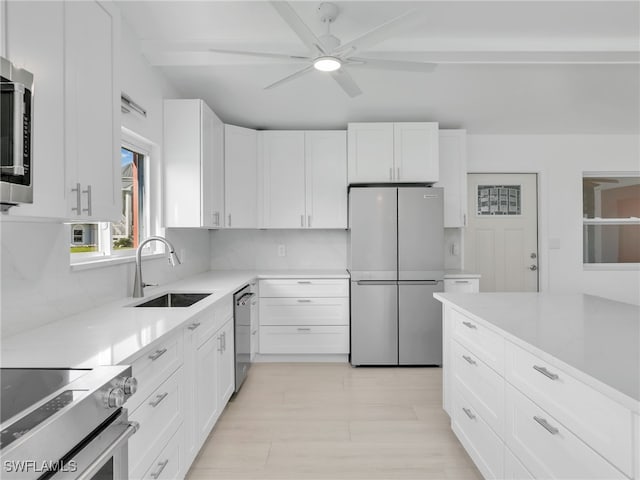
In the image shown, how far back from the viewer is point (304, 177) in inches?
152

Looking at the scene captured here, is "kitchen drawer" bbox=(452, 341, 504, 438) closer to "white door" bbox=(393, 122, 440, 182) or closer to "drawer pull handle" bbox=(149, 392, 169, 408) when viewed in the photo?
"drawer pull handle" bbox=(149, 392, 169, 408)

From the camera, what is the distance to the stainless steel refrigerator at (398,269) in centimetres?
342

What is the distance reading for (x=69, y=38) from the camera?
1345mm

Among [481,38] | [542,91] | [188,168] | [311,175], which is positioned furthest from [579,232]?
[188,168]

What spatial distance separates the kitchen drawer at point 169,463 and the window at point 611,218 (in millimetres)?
4738

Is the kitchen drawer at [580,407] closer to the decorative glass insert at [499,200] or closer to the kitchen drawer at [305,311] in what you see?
the kitchen drawer at [305,311]

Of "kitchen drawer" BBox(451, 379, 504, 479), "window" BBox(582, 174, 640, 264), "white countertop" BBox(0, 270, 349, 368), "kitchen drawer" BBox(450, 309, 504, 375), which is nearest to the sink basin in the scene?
"white countertop" BBox(0, 270, 349, 368)

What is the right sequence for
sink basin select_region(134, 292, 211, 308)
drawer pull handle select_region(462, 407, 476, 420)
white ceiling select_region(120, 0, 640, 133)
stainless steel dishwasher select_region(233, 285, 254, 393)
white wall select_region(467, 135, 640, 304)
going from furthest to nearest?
1. white wall select_region(467, 135, 640, 304)
2. stainless steel dishwasher select_region(233, 285, 254, 393)
3. sink basin select_region(134, 292, 211, 308)
4. white ceiling select_region(120, 0, 640, 133)
5. drawer pull handle select_region(462, 407, 476, 420)

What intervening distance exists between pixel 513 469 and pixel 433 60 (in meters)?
2.58

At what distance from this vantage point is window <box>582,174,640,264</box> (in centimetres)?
434

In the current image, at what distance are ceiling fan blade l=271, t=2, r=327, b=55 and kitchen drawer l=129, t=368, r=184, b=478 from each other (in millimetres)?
1744

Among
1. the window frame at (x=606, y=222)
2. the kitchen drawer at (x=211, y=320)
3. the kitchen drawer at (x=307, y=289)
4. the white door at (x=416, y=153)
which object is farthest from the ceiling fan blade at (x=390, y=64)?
the window frame at (x=606, y=222)

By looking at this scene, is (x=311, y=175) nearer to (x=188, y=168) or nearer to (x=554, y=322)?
(x=188, y=168)

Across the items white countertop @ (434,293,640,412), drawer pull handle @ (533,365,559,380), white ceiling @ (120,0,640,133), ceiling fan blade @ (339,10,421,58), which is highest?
white ceiling @ (120,0,640,133)
